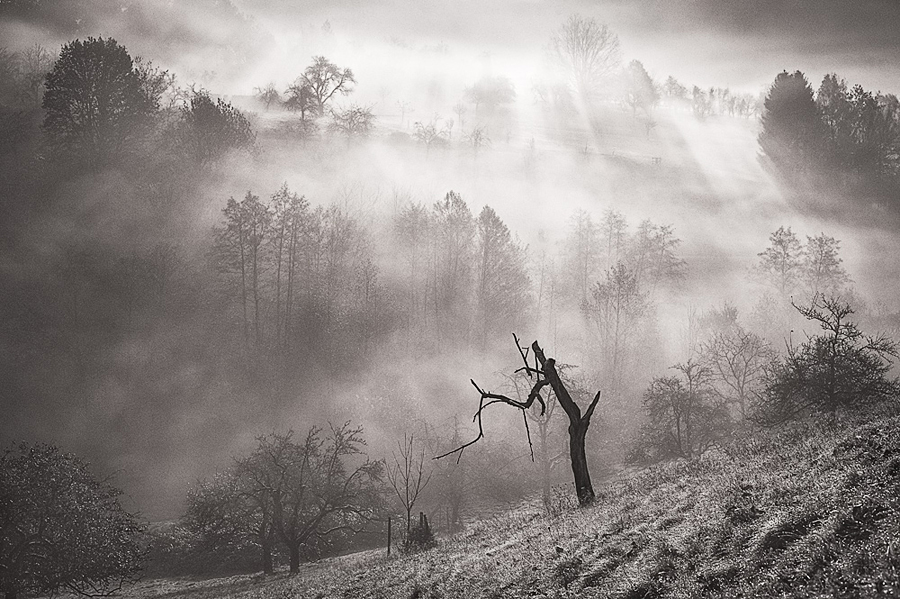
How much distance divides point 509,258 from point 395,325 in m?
19.4

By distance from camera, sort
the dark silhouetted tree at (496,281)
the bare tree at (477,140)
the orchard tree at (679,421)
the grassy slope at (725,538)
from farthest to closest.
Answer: the bare tree at (477,140), the dark silhouetted tree at (496,281), the orchard tree at (679,421), the grassy slope at (725,538)

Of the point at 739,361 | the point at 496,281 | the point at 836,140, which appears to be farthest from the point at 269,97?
the point at 836,140

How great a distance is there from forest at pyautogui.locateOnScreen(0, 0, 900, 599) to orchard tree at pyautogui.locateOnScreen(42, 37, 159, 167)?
1.19ft

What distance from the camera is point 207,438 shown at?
60750 millimetres

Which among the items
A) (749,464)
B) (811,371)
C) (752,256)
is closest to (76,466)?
(749,464)

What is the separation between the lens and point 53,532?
28.1 meters

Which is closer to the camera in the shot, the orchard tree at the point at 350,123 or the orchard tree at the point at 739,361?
the orchard tree at the point at 739,361

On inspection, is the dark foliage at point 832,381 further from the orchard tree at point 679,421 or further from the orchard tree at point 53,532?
the orchard tree at point 53,532

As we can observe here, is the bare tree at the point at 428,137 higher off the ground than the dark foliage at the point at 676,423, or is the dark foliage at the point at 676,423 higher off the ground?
the bare tree at the point at 428,137

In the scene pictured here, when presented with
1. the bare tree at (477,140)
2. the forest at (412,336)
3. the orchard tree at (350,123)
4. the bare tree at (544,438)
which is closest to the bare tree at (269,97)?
the forest at (412,336)

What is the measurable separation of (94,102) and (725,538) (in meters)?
91.3

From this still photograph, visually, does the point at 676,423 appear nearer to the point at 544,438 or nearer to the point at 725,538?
the point at 544,438

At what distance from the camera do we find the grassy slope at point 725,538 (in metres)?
7.41

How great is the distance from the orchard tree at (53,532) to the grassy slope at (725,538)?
1770 cm
